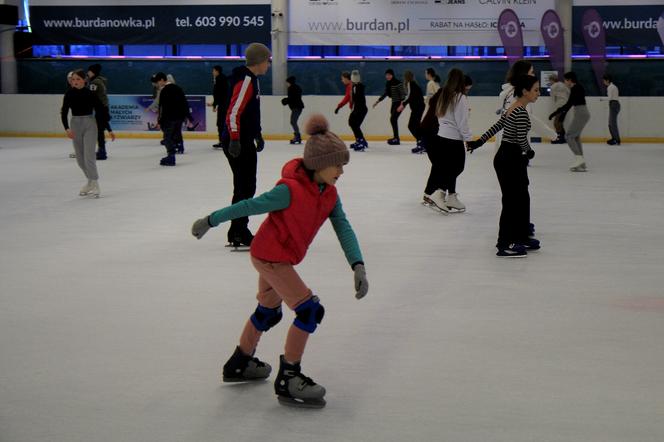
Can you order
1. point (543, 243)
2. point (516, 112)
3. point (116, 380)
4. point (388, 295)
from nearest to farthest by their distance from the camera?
point (116, 380) < point (388, 295) < point (516, 112) < point (543, 243)

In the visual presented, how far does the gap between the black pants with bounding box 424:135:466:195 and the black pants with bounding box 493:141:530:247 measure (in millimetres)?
1895

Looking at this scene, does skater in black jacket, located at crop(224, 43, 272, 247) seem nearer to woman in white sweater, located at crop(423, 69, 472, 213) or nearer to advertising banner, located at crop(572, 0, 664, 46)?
woman in white sweater, located at crop(423, 69, 472, 213)

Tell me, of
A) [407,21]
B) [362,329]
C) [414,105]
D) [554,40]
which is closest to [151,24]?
[407,21]

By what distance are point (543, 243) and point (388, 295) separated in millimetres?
2305

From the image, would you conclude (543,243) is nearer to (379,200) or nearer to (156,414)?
(379,200)

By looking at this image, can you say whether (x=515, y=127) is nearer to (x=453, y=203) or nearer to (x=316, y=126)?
(x=453, y=203)

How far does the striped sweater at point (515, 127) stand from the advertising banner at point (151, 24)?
1504 cm

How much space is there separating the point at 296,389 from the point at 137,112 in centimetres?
1801

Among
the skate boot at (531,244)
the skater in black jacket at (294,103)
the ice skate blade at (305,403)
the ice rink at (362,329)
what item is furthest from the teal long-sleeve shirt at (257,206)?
the skater in black jacket at (294,103)

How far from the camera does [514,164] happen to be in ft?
22.7

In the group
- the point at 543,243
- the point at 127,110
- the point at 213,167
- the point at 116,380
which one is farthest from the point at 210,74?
the point at 116,380

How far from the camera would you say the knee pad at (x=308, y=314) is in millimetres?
3613

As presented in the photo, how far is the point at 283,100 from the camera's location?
19328mm

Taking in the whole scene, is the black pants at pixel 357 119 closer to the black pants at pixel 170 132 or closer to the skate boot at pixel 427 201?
the black pants at pixel 170 132
